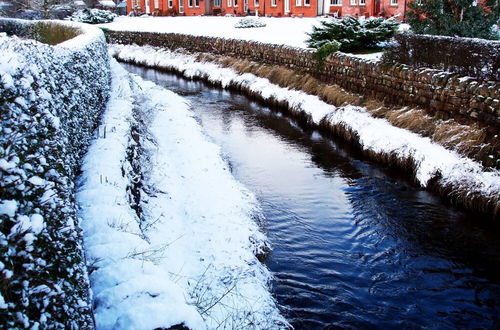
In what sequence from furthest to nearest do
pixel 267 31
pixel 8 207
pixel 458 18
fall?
pixel 267 31
pixel 458 18
pixel 8 207

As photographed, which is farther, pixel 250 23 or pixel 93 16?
pixel 93 16

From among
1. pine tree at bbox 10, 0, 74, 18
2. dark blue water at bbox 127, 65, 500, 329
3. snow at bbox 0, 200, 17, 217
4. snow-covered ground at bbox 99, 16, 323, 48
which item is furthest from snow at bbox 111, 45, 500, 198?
pine tree at bbox 10, 0, 74, 18

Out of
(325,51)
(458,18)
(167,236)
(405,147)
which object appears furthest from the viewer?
(325,51)

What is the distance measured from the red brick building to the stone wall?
14.2m

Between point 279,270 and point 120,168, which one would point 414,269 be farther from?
point 120,168

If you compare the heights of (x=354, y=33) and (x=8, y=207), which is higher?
(x=354, y=33)

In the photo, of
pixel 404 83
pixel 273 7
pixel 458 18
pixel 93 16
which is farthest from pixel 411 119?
pixel 93 16

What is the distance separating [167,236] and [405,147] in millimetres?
6003

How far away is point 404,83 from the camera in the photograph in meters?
11.7

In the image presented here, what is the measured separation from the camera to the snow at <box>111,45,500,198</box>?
799 cm

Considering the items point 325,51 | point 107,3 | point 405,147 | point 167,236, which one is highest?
point 107,3

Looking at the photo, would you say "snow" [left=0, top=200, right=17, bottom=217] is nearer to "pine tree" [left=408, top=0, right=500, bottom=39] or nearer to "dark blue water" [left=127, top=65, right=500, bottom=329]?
"dark blue water" [left=127, top=65, right=500, bottom=329]

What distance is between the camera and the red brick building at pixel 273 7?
31788 mm

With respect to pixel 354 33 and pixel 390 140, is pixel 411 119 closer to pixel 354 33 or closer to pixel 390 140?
pixel 390 140
